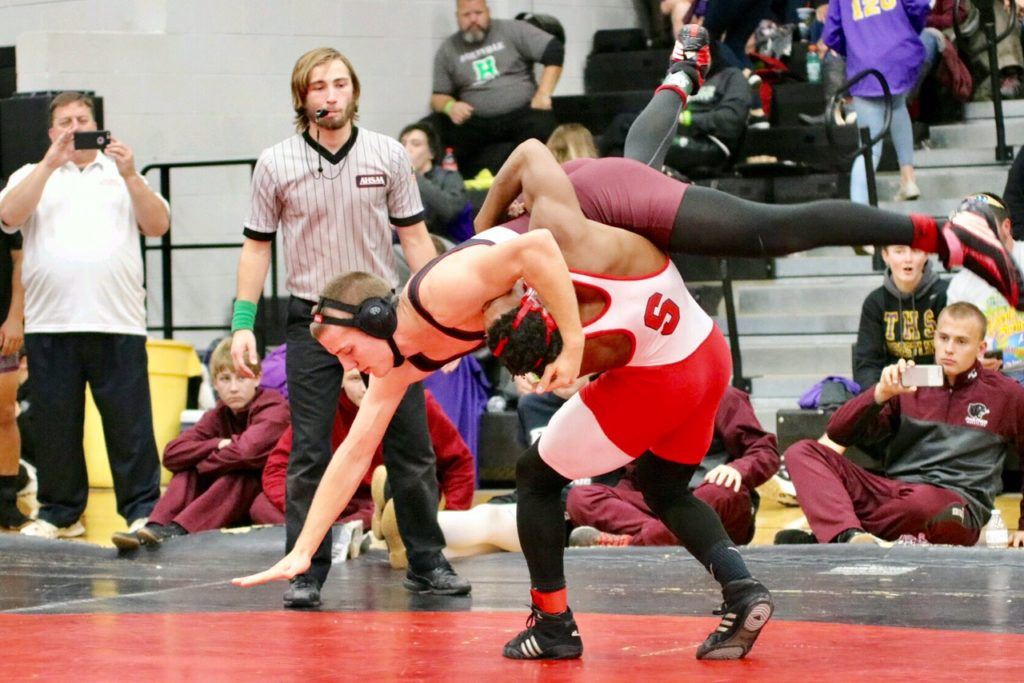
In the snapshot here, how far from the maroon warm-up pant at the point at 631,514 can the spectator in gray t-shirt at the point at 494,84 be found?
3864 millimetres

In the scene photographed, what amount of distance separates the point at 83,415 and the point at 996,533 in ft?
11.6

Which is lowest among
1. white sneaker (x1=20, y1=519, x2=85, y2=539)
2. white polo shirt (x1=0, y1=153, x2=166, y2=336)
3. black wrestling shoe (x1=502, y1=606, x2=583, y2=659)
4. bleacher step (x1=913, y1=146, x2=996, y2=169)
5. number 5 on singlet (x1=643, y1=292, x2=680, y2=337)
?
white sneaker (x1=20, y1=519, x2=85, y2=539)

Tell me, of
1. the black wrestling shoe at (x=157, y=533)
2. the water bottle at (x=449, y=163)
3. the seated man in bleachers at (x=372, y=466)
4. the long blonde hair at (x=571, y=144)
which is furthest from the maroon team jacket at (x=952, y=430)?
the water bottle at (x=449, y=163)

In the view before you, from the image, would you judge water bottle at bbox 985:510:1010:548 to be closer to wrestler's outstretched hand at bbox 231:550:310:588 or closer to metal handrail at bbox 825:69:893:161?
metal handrail at bbox 825:69:893:161

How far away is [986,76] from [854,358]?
3618 mm

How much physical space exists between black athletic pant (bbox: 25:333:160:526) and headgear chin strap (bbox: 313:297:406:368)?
3001 mm

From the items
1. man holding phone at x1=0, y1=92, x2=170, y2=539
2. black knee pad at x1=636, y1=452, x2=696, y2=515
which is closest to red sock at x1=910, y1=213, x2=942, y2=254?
black knee pad at x1=636, y1=452, x2=696, y2=515

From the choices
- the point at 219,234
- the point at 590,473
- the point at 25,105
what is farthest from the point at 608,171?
the point at 219,234

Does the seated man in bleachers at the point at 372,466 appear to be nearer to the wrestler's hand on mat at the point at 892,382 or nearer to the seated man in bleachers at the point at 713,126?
the wrestler's hand on mat at the point at 892,382

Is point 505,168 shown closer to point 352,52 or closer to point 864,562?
point 864,562

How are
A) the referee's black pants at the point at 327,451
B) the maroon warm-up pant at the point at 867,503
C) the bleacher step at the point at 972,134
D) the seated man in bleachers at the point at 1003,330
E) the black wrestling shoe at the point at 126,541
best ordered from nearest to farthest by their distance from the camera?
the referee's black pants at the point at 327,451 < the maroon warm-up pant at the point at 867,503 < the black wrestling shoe at the point at 126,541 < the seated man in bleachers at the point at 1003,330 < the bleacher step at the point at 972,134

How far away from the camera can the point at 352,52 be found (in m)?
10.3

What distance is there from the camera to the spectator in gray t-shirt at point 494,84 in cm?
986

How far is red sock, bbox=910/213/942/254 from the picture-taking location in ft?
13.1
